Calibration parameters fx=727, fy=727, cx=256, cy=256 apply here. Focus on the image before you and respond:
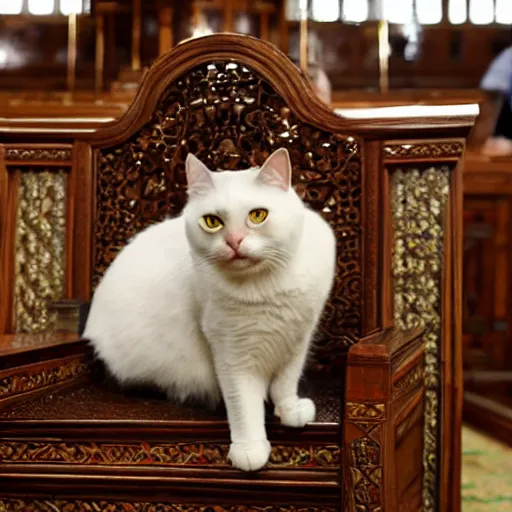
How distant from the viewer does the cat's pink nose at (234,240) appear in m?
1.21

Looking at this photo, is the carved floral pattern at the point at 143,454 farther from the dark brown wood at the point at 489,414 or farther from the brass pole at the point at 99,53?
the brass pole at the point at 99,53

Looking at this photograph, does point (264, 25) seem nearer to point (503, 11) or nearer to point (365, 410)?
point (503, 11)

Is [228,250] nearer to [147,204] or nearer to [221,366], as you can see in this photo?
[221,366]

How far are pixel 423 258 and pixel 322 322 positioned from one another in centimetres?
31

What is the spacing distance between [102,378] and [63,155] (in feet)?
2.13

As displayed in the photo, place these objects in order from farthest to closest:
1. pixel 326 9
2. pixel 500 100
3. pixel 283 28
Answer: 1. pixel 326 9
2. pixel 283 28
3. pixel 500 100

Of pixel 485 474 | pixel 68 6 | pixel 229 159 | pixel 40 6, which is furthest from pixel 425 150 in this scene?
pixel 40 6

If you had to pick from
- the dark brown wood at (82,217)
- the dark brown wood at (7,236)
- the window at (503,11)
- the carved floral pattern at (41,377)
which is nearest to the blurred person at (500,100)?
the window at (503,11)

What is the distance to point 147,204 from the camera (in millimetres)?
1991

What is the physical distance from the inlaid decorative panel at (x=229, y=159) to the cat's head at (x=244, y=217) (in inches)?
23.9

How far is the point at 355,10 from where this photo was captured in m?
6.71

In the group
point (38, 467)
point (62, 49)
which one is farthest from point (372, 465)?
point (62, 49)

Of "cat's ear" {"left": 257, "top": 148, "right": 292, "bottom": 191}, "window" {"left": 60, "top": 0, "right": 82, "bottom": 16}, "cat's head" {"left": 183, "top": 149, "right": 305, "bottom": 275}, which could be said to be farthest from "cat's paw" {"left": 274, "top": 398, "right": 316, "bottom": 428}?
"window" {"left": 60, "top": 0, "right": 82, "bottom": 16}

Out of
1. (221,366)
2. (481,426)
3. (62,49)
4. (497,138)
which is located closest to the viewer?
(221,366)
